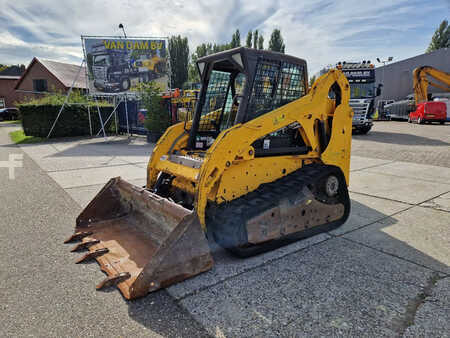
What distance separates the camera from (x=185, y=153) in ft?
14.4

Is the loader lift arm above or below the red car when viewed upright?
above

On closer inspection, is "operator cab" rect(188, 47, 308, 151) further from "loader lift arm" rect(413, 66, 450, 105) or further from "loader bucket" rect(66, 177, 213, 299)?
"loader lift arm" rect(413, 66, 450, 105)

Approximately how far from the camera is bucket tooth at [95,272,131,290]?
9.15 feet

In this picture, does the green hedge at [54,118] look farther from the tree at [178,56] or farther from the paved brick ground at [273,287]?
the tree at [178,56]

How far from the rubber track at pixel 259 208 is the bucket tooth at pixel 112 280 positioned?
1037mm

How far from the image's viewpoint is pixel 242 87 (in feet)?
12.8

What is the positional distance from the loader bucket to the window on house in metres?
37.8

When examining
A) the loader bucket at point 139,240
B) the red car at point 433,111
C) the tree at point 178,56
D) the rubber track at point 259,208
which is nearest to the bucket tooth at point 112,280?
the loader bucket at point 139,240

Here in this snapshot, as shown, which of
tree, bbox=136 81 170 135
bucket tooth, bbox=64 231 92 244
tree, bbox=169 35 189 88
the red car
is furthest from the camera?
tree, bbox=169 35 189 88

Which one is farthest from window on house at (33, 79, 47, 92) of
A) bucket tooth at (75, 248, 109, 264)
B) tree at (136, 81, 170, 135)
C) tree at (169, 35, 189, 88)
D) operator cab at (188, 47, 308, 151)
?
bucket tooth at (75, 248, 109, 264)

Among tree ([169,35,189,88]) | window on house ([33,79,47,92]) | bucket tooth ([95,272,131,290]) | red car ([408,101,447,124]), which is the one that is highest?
tree ([169,35,189,88])

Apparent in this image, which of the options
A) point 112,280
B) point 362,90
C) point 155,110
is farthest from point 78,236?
point 362,90

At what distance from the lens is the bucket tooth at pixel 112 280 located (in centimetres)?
279

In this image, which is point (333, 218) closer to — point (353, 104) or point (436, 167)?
point (436, 167)
